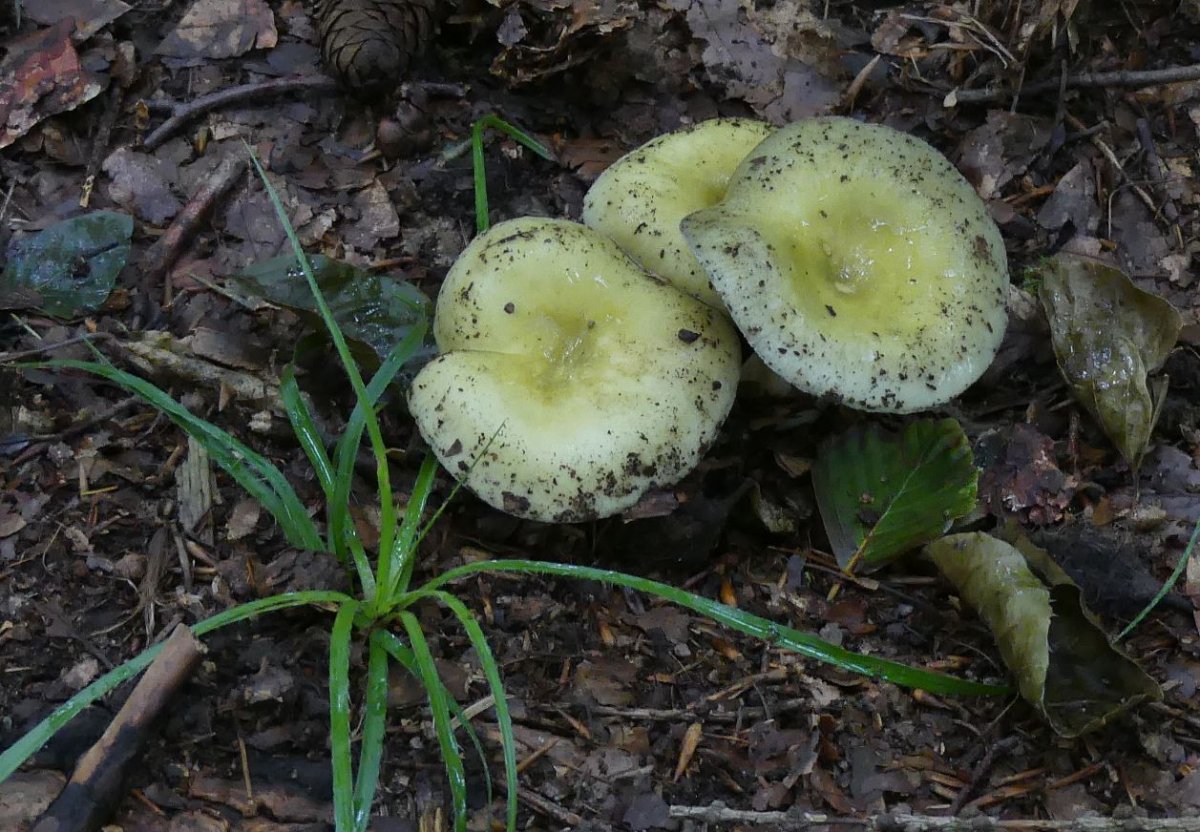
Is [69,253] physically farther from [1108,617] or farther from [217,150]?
[1108,617]

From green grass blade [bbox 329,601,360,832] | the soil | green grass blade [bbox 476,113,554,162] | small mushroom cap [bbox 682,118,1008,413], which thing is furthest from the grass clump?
green grass blade [bbox 476,113,554,162]

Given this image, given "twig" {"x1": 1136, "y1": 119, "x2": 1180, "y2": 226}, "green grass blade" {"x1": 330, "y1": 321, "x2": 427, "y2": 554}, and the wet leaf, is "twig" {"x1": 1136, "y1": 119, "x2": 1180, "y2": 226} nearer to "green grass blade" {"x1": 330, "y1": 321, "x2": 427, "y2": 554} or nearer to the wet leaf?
the wet leaf

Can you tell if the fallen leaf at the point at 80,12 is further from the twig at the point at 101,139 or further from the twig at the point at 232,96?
the twig at the point at 232,96

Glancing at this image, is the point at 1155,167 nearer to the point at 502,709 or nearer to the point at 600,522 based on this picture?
the point at 600,522

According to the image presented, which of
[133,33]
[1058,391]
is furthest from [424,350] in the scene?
[1058,391]

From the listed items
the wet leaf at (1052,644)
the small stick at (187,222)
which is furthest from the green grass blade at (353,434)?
the wet leaf at (1052,644)

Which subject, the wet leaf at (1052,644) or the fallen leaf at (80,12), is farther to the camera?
the fallen leaf at (80,12)

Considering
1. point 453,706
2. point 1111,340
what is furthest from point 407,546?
point 1111,340
